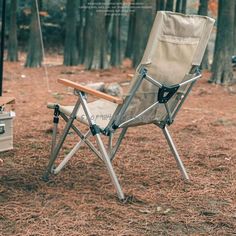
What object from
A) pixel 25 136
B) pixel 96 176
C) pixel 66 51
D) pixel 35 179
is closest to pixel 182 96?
pixel 96 176

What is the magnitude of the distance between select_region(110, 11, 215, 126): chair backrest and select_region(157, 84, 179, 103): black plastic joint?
0.11ft

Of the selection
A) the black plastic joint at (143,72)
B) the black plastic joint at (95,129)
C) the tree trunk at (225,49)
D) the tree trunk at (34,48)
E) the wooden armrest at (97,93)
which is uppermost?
the black plastic joint at (143,72)

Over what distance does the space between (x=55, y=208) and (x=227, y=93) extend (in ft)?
23.9

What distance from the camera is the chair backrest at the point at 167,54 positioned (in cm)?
351

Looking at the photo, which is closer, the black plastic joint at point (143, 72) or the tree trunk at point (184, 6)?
the black plastic joint at point (143, 72)

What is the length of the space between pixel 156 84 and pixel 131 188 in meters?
0.76

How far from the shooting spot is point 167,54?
3.61 metres

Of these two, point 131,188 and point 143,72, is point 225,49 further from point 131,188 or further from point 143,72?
point 143,72

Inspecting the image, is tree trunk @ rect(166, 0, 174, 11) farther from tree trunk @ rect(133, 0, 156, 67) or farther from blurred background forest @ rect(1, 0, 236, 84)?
tree trunk @ rect(133, 0, 156, 67)

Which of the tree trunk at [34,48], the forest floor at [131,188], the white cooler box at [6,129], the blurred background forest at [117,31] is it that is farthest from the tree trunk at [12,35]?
the white cooler box at [6,129]

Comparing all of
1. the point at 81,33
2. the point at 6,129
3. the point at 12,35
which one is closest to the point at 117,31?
the point at 81,33

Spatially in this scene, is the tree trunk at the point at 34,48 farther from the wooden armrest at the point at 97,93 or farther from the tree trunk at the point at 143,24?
the wooden armrest at the point at 97,93

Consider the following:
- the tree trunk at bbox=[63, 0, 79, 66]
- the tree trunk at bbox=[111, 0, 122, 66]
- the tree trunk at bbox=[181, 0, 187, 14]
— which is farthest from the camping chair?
the tree trunk at bbox=[111, 0, 122, 66]

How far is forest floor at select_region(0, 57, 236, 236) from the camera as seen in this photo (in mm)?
3055
